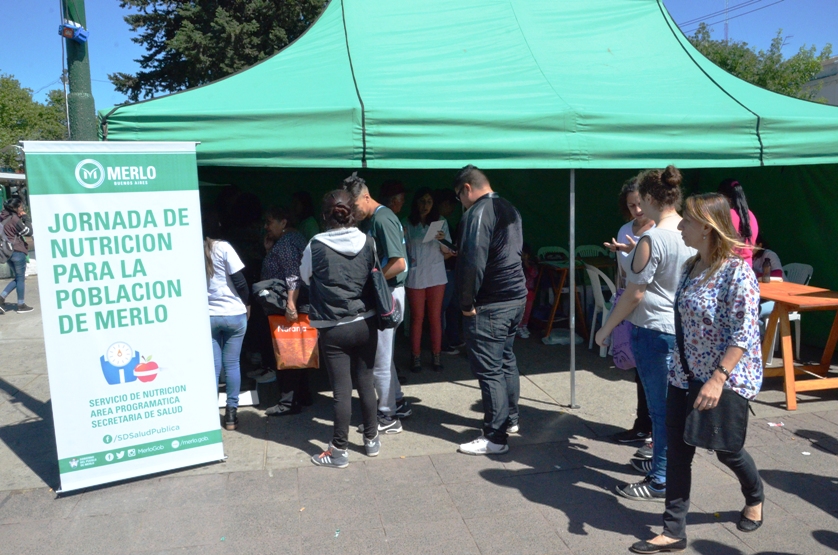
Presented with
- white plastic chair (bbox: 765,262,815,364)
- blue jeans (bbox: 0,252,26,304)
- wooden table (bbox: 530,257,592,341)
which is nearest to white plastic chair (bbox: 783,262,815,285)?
white plastic chair (bbox: 765,262,815,364)

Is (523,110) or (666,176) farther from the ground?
(523,110)

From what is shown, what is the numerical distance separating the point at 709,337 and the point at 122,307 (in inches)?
120

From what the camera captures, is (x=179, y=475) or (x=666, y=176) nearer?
(x=666, y=176)

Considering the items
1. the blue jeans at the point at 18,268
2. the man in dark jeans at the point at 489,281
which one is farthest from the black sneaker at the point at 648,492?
the blue jeans at the point at 18,268

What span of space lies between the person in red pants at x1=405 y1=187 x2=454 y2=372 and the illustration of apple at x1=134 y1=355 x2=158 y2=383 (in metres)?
2.38

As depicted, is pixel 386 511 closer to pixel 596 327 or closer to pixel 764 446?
pixel 764 446

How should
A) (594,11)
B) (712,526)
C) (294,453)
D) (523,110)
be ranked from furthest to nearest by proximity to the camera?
(594,11)
(523,110)
(294,453)
(712,526)

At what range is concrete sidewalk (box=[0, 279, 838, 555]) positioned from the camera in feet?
10.1

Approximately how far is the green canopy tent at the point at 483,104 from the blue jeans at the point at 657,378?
4.45 ft

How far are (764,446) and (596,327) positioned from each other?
274 cm

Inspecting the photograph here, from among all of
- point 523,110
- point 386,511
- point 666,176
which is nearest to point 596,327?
point 523,110

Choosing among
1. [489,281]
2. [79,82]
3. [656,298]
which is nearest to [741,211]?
[656,298]

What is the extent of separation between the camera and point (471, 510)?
3355 mm

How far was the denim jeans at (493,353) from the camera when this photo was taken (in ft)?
12.7
